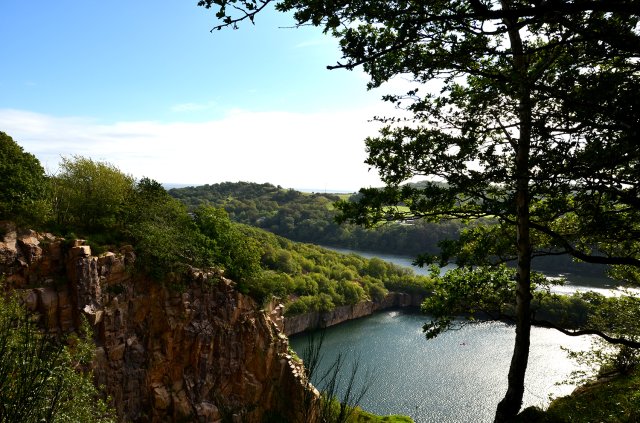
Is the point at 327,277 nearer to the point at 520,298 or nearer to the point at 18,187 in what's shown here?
the point at 18,187

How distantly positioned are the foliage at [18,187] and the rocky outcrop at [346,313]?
117 ft

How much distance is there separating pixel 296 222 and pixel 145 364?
12343 centimetres

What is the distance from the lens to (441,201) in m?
9.29

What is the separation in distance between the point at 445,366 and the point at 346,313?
78.7 ft

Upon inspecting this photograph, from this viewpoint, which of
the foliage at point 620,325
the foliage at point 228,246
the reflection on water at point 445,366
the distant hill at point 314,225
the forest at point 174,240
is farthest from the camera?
the distant hill at point 314,225

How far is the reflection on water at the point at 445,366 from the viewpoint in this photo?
3700 cm

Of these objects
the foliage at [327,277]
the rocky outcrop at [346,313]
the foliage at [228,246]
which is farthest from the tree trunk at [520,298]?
the foliage at [327,277]

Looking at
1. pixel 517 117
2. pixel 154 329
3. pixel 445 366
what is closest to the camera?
pixel 517 117

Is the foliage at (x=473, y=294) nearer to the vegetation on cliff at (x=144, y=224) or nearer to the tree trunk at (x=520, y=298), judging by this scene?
the tree trunk at (x=520, y=298)

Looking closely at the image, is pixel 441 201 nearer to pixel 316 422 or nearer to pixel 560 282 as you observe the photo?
pixel 560 282

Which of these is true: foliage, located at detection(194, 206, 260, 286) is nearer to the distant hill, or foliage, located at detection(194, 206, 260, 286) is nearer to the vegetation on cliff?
the vegetation on cliff

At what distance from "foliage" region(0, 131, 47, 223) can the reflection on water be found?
89.4 ft

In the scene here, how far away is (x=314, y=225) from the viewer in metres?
138

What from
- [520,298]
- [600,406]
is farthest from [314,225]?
[520,298]
